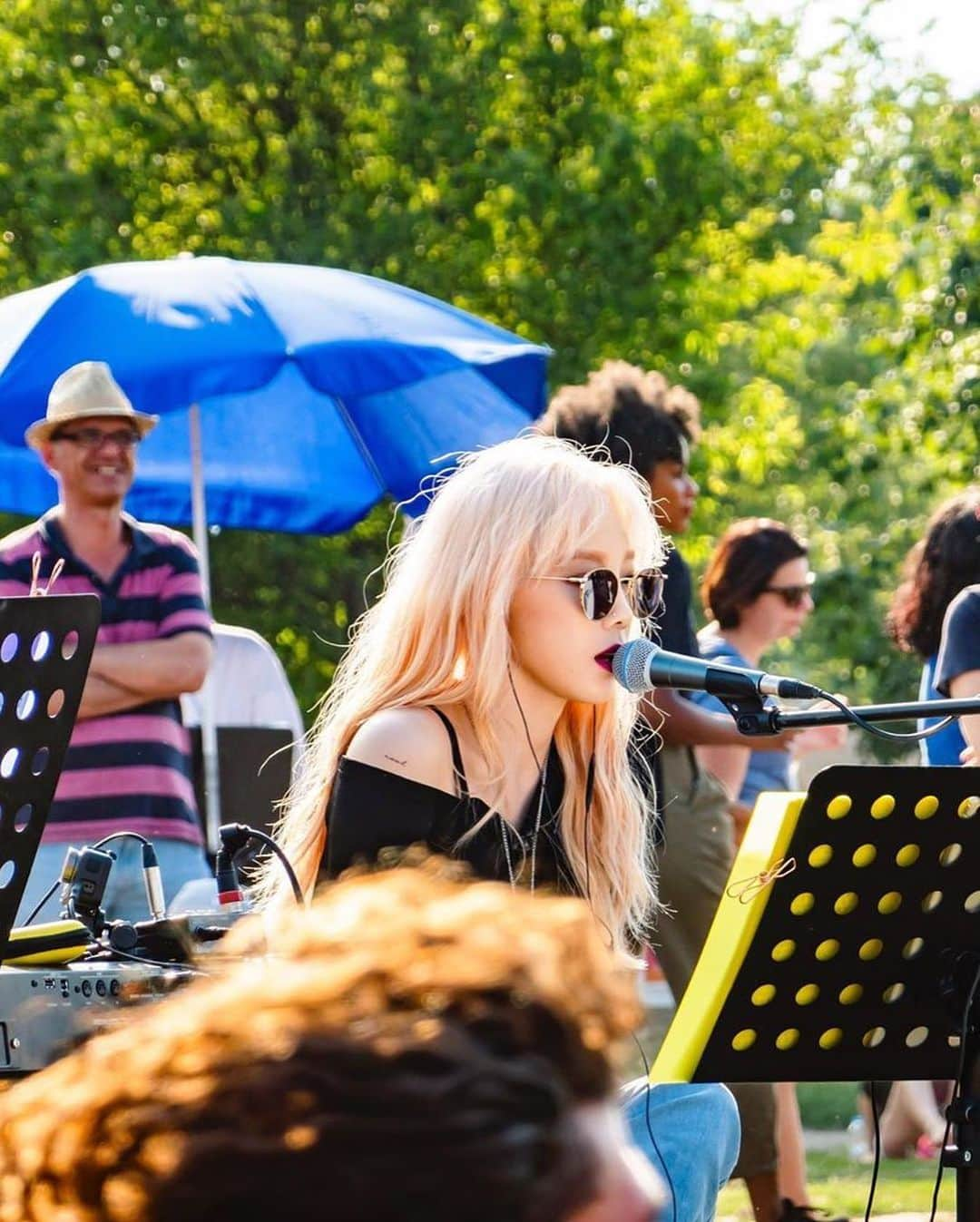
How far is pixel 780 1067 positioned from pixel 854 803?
419 mm

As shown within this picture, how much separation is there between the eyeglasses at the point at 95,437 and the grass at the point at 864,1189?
273 centimetres

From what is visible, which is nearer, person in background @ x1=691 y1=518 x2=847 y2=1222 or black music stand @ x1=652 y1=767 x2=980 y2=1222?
black music stand @ x1=652 y1=767 x2=980 y2=1222

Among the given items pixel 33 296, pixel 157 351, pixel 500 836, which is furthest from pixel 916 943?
pixel 33 296

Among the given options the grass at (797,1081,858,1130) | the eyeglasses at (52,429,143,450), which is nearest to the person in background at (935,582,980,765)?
the eyeglasses at (52,429,143,450)

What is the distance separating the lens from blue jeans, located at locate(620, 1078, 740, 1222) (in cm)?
303

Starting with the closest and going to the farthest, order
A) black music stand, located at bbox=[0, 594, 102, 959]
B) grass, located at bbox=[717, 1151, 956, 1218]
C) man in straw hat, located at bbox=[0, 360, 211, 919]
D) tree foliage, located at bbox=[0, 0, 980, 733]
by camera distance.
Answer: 1. black music stand, located at bbox=[0, 594, 102, 959]
2. man in straw hat, located at bbox=[0, 360, 211, 919]
3. grass, located at bbox=[717, 1151, 956, 1218]
4. tree foliage, located at bbox=[0, 0, 980, 733]

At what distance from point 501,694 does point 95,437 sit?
2098mm

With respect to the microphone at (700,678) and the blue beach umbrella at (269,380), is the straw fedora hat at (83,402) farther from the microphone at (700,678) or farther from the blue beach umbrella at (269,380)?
the microphone at (700,678)

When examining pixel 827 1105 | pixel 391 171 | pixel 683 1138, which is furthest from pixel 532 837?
pixel 391 171

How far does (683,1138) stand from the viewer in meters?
3.05

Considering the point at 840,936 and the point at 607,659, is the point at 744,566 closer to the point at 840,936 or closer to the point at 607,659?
the point at 607,659

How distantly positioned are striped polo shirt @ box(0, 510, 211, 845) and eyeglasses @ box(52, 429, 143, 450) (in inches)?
8.0

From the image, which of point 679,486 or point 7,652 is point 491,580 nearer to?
point 7,652

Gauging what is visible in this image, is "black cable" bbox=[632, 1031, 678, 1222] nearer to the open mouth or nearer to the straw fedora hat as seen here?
the open mouth
